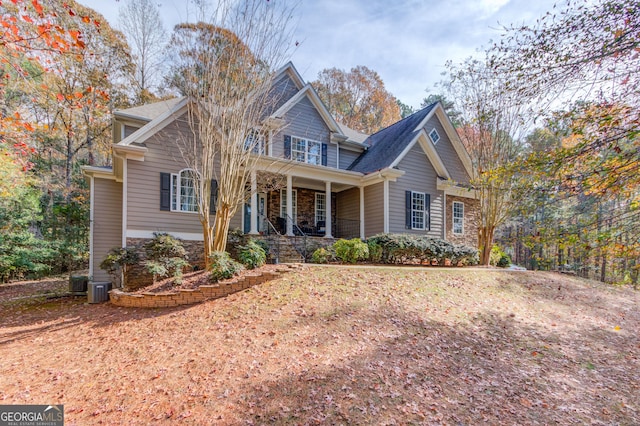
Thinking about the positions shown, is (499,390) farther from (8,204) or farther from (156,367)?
(8,204)

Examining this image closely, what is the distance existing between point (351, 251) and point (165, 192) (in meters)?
6.41

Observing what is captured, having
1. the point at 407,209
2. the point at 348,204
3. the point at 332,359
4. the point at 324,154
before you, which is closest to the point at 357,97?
the point at 324,154

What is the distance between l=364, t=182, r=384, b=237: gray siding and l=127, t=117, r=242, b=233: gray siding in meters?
7.06

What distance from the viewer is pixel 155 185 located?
9.84 metres

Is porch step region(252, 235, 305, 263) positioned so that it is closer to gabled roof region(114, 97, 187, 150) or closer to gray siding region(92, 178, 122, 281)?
gabled roof region(114, 97, 187, 150)

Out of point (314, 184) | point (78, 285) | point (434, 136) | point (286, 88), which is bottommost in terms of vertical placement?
point (78, 285)

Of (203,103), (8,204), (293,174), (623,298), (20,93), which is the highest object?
(20,93)

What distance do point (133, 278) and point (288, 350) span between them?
6664mm

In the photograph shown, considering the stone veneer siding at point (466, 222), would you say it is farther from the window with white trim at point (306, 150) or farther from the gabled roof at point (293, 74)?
the gabled roof at point (293, 74)

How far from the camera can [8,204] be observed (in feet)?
41.9

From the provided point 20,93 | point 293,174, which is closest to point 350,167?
point 293,174

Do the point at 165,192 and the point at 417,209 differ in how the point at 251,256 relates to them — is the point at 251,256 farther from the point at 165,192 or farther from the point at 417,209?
the point at 417,209

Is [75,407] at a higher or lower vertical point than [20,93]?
lower

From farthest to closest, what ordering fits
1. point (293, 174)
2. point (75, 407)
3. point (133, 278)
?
point (293, 174), point (133, 278), point (75, 407)
